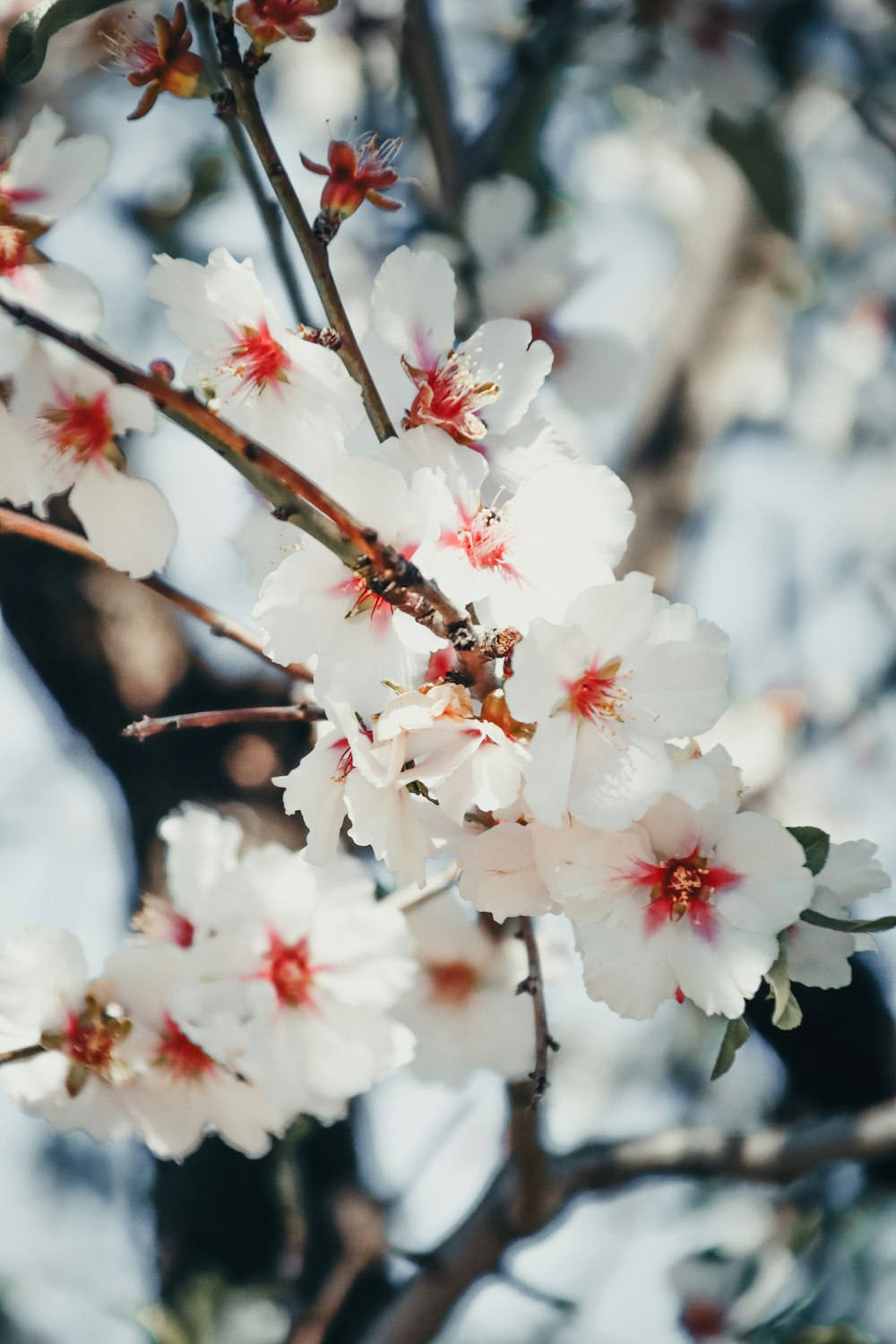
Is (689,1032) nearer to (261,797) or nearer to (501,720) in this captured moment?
(261,797)

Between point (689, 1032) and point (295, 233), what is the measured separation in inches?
81.6

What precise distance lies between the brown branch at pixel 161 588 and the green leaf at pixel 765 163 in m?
0.92

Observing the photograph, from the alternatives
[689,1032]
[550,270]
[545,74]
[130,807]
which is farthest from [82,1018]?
[689,1032]

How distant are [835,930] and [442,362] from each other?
1.32 ft

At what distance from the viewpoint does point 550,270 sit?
134 cm

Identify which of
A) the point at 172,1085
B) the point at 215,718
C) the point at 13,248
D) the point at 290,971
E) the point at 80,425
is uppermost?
the point at 13,248

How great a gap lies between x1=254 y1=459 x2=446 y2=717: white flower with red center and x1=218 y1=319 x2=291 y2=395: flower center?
0.12 m

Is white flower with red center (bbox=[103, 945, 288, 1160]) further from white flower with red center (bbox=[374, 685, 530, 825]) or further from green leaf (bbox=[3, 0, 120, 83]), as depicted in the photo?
green leaf (bbox=[3, 0, 120, 83])

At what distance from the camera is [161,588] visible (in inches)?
27.4

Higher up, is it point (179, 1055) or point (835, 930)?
point (835, 930)

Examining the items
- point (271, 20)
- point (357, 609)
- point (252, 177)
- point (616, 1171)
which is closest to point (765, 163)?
point (252, 177)

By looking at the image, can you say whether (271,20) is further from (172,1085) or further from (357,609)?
(172,1085)

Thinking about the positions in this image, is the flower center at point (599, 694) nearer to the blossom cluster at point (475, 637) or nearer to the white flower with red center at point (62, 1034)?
the blossom cluster at point (475, 637)

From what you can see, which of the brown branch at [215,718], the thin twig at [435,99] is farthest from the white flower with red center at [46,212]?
the thin twig at [435,99]
